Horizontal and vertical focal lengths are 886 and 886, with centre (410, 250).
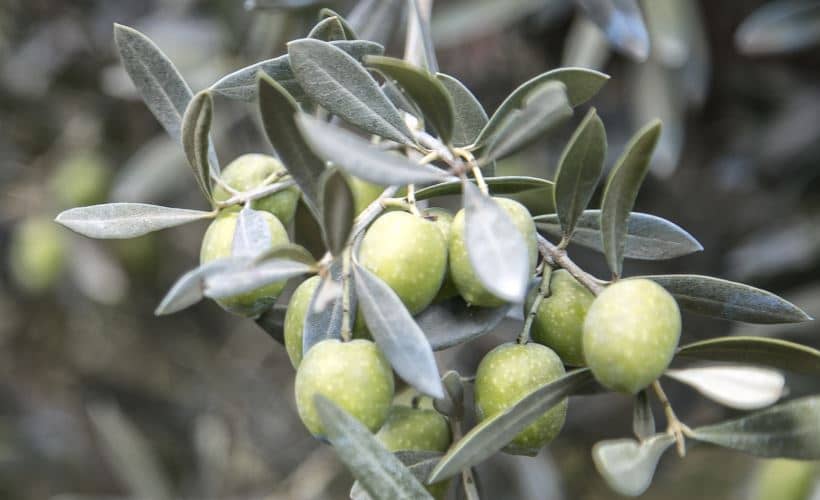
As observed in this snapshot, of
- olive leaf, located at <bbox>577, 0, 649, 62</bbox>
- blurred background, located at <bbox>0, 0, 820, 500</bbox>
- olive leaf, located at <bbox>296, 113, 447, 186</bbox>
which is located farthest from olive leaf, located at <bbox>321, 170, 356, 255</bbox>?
blurred background, located at <bbox>0, 0, 820, 500</bbox>

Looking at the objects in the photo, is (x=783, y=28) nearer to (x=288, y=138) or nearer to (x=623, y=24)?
(x=623, y=24)

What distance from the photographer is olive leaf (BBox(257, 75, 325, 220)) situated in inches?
23.3

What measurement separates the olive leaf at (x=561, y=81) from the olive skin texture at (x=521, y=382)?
0.51ft

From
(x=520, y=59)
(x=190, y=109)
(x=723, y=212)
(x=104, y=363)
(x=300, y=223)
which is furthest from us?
(x=104, y=363)

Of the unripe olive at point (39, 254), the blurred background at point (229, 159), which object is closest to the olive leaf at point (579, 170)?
the blurred background at point (229, 159)

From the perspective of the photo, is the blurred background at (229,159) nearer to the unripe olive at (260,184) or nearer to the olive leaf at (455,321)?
the unripe olive at (260,184)

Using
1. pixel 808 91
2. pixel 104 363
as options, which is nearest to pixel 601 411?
pixel 808 91

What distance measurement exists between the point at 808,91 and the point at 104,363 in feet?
6.84

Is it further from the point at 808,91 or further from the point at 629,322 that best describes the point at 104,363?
Result: the point at 629,322

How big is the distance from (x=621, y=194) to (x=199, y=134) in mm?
318

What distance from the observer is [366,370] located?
0.57m

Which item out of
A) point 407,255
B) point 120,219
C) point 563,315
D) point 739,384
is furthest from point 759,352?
point 120,219

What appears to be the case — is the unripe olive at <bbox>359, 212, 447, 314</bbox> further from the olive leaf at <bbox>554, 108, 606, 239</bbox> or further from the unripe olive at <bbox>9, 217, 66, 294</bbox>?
the unripe olive at <bbox>9, 217, 66, 294</bbox>

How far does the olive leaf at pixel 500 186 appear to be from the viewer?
0.65 m
